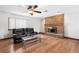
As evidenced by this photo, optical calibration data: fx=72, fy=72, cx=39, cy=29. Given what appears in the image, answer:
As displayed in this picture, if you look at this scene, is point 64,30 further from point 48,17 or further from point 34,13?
point 34,13

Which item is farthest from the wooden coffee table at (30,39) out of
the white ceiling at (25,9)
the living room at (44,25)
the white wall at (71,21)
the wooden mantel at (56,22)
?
the white wall at (71,21)

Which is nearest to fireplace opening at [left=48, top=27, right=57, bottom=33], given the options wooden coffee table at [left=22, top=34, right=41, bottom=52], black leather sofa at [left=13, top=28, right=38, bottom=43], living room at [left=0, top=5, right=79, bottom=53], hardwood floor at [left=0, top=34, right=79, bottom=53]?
living room at [left=0, top=5, right=79, bottom=53]

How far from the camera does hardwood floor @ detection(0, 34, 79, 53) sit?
2.09 meters

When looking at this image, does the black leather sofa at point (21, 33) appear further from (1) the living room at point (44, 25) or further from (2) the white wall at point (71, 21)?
(2) the white wall at point (71, 21)

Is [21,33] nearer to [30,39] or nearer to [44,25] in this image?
[30,39]

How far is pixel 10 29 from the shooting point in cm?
204

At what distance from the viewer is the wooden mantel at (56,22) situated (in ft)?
7.43

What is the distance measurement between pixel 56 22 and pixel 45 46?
0.85m

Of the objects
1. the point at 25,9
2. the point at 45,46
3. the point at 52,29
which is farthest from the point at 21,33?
the point at 52,29

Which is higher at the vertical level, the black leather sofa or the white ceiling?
the white ceiling

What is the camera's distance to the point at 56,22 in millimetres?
2338

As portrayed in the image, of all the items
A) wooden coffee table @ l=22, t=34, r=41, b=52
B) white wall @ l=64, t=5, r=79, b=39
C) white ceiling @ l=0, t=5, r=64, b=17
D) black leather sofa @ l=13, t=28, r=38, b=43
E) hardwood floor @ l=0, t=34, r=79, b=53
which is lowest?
hardwood floor @ l=0, t=34, r=79, b=53

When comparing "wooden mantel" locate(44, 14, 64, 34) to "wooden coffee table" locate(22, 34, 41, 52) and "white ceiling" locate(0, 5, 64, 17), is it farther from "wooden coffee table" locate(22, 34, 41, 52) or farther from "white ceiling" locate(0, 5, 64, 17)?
Result: "wooden coffee table" locate(22, 34, 41, 52)
